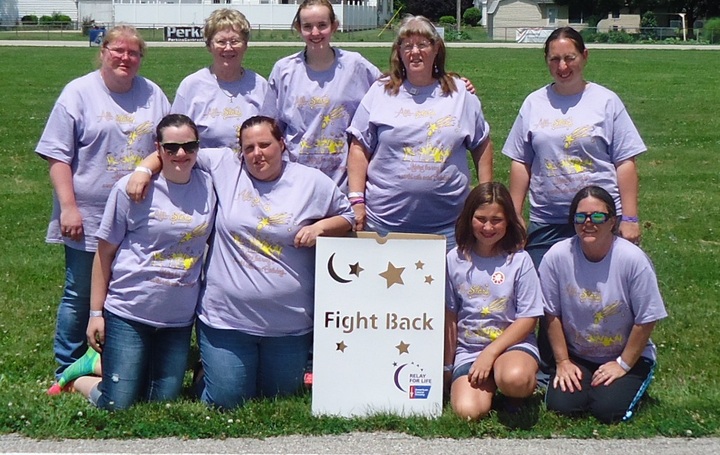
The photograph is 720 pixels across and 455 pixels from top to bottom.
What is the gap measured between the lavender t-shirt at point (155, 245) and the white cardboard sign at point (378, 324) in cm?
66

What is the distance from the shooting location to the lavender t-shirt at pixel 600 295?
4809 millimetres

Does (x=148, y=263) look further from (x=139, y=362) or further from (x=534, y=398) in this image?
(x=534, y=398)

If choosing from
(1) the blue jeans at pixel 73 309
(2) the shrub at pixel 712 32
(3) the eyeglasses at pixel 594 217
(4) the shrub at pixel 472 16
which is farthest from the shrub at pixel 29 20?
(3) the eyeglasses at pixel 594 217

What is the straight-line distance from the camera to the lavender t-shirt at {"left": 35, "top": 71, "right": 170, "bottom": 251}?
501 cm

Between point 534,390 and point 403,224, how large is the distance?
1143 mm

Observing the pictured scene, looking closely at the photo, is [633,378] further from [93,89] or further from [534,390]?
[93,89]

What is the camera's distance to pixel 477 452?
175 inches

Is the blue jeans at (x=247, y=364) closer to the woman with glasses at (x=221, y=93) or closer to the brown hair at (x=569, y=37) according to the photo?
the woman with glasses at (x=221, y=93)

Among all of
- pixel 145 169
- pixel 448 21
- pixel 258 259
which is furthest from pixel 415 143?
pixel 448 21


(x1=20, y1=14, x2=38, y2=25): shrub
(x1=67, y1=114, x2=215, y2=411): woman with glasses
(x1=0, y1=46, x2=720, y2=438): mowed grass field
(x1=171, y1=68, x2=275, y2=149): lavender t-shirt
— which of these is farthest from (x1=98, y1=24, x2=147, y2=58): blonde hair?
(x1=20, y1=14, x2=38, y2=25): shrub

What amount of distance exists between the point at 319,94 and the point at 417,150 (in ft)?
2.19

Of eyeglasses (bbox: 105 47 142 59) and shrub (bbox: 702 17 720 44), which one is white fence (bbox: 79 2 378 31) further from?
eyeglasses (bbox: 105 47 142 59)

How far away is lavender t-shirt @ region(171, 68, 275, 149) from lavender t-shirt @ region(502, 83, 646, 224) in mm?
1540

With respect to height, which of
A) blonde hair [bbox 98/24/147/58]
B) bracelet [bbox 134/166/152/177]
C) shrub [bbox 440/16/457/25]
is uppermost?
shrub [bbox 440/16/457/25]
